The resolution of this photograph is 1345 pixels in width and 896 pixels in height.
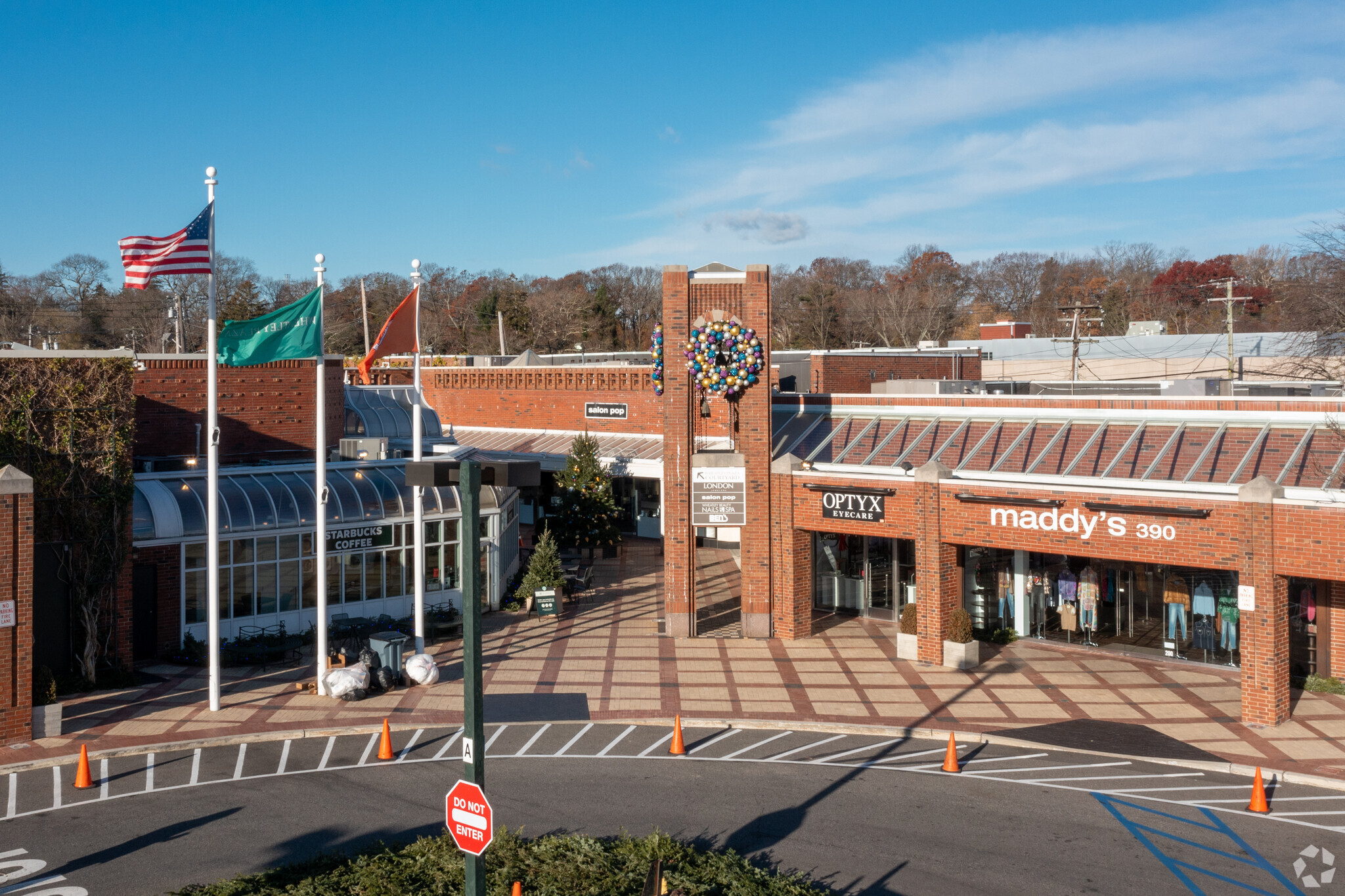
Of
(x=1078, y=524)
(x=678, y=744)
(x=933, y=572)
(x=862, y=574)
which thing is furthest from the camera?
(x=862, y=574)

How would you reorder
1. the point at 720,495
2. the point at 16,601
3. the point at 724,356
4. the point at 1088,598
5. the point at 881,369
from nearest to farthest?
the point at 16,601 < the point at 1088,598 < the point at 720,495 < the point at 724,356 < the point at 881,369

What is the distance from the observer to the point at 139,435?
26672 mm

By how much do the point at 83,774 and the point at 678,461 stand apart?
1384cm

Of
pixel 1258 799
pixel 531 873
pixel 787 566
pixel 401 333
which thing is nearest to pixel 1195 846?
pixel 1258 799

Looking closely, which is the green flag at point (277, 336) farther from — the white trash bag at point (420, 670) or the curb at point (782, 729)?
the curb at point (782, 729)

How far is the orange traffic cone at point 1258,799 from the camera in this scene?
1377cm

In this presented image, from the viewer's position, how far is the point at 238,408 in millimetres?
28594

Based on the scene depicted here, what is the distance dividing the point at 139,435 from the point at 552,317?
5803 centimetres

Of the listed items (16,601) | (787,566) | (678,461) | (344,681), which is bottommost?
(344,681)

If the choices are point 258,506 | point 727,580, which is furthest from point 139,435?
point 727,580

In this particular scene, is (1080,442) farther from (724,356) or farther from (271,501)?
(271,501)

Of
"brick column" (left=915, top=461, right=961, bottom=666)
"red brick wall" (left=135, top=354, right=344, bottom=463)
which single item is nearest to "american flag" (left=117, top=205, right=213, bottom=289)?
"red brick wall" (left=135, top=354, right=344, bottom=463)

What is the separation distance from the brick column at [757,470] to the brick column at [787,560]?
6.3 inches

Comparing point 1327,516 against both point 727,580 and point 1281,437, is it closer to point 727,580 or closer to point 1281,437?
point 1281,437
